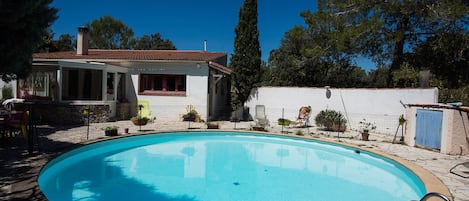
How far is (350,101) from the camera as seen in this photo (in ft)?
50.0

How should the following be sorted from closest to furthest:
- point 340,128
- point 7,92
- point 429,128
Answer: point 429,128
point 340,128
point 7,92

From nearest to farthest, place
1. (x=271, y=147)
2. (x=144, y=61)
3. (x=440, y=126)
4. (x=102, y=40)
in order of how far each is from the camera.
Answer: (x=440, y=126) → (x=271, y=147) → (x=144, y=61) → (x=102, y=40)

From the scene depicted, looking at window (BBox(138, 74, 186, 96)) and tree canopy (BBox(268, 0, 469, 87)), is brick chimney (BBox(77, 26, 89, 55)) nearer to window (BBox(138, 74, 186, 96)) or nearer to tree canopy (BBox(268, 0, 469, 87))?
window (BBox(138, 74, 186, 96))

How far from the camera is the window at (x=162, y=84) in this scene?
55.8 feet

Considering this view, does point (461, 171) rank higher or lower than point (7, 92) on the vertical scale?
lower

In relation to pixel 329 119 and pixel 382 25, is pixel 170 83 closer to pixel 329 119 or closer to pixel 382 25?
pixel 329 119

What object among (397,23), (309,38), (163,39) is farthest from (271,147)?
(163,39)

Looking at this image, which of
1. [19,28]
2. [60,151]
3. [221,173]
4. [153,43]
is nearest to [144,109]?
[60,151]

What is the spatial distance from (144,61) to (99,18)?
32.0 m

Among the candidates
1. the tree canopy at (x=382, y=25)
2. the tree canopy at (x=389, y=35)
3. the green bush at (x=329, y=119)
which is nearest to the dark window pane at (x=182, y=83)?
the green bush at (x=329, y=119)

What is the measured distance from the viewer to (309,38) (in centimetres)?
2067

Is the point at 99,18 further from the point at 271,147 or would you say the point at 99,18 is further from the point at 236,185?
the point at 236,185

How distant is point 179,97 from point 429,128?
12.9 metres

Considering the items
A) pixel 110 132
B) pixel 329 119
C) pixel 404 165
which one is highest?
pixel 329 119
